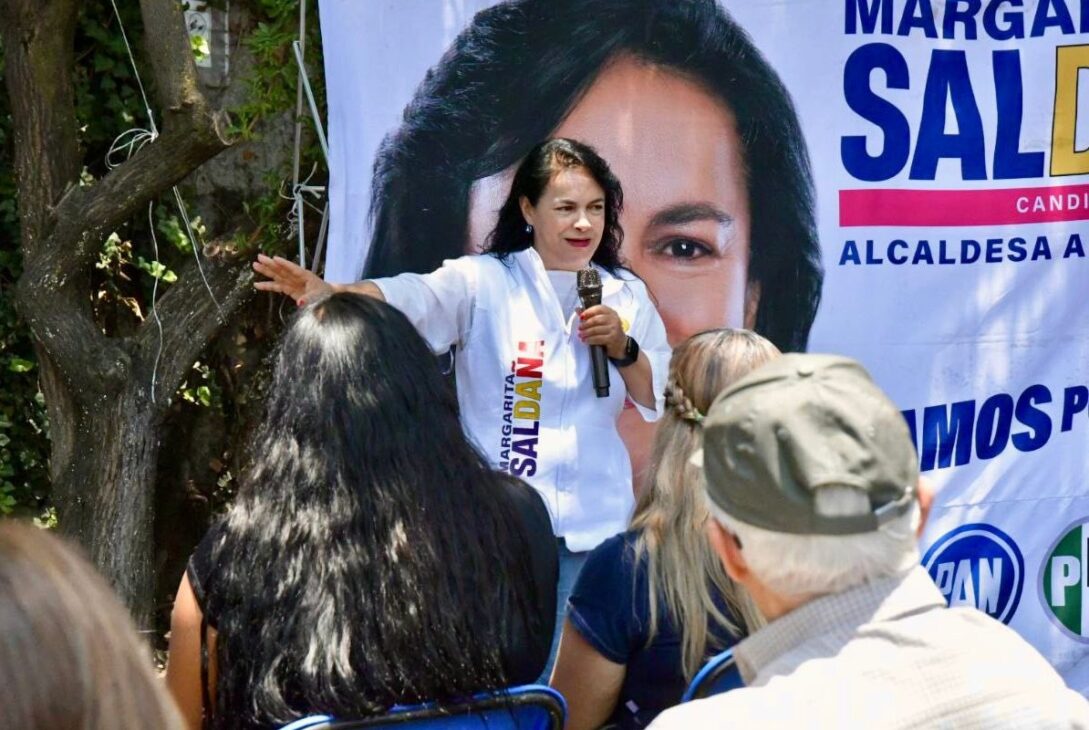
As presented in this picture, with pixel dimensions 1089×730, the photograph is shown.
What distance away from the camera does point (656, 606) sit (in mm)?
2111

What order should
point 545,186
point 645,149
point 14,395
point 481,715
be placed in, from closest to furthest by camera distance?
1. point 481,715
2. point 545,186
3. point 645,149
4. point 14,395

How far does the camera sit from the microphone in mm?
3426

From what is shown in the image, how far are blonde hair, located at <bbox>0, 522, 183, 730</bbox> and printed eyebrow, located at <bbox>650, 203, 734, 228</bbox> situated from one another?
2.92 m

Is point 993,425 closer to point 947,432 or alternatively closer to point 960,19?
Result: point 947,432

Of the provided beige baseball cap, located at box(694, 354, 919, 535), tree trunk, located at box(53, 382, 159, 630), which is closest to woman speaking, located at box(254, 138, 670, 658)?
tree trunk, located at box(53, 382, 159, 630)

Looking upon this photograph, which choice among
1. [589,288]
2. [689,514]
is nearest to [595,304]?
[589,288]

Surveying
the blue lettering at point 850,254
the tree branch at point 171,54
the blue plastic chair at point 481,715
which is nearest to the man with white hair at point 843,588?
the blue plastic chair at point 481,715

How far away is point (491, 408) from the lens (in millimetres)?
3604

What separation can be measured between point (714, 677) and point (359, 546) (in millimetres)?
536

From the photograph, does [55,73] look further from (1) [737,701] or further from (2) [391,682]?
(1) [737,701]

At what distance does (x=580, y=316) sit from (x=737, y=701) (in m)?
2.25

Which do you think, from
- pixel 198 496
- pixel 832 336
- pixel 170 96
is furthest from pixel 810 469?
pixel 198 496

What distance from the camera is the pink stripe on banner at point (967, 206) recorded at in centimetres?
398

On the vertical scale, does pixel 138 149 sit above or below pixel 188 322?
above
